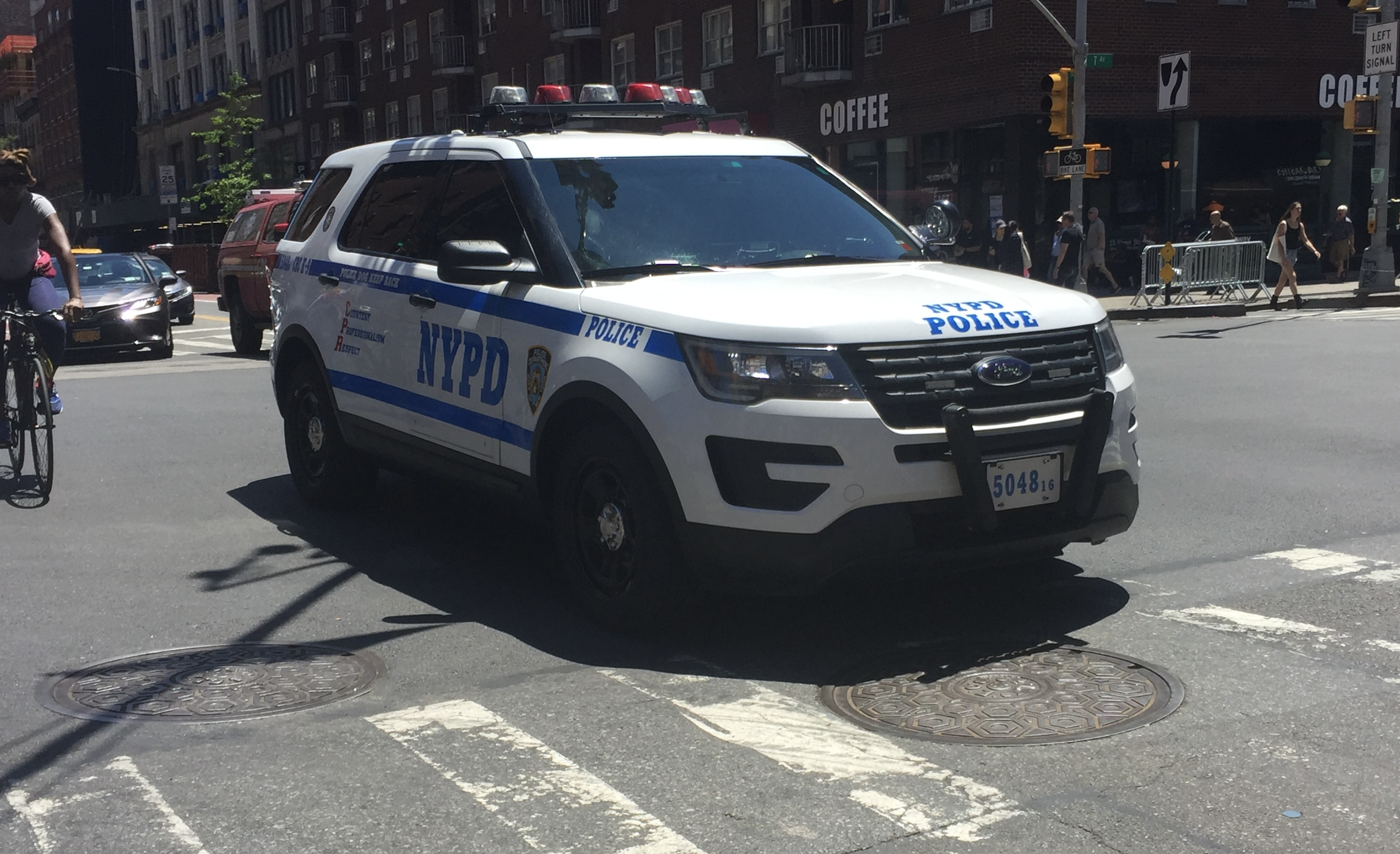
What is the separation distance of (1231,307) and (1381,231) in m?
3.40

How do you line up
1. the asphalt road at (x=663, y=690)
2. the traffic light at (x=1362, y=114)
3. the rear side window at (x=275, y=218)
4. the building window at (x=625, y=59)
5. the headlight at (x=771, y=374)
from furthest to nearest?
the building window at (x=625, y=59), the traffic light at (x=1362, y=114), the rear side window at (x=275, y=218), the headlight at (x=771, y=374), the asphalt road at (x=663, y=690)

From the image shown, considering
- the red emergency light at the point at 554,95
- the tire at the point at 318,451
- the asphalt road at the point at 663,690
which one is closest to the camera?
the asphalt road at the point at 663,690

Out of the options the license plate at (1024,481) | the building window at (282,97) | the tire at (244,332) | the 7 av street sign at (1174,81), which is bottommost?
the tire at (244,332)

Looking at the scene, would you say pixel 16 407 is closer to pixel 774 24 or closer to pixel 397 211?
pixel 397 211

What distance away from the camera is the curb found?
2469cm

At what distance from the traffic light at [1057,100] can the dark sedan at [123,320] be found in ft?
46.6

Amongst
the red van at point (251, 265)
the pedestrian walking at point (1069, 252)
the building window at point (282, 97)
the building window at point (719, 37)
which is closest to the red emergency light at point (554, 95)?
the red van at point (251, 265)

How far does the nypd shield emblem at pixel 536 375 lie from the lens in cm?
597

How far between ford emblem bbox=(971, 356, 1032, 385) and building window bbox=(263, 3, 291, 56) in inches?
2697

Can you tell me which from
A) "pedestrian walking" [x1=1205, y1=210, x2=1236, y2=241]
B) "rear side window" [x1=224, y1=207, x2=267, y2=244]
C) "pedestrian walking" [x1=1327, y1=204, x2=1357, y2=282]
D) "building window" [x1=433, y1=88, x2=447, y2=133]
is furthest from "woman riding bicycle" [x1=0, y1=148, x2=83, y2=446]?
"building window" [x1=433, y1=88, x2=447, y2=133]

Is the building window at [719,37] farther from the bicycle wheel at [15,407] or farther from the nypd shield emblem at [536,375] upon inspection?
the nypd shield emblem at [536,375]

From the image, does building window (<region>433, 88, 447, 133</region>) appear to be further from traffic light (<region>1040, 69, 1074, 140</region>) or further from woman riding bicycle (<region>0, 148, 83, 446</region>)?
woman riding bicycle (<region>0, 148, 83, 446</region>)

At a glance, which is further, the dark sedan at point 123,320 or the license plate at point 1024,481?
the dark sedan at point 123,320

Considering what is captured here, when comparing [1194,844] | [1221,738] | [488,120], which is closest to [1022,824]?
[1194,844]
